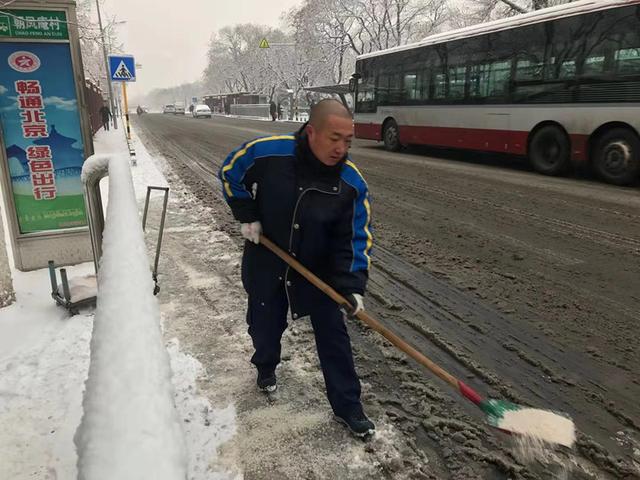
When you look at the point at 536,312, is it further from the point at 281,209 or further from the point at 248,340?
the point at 281,209

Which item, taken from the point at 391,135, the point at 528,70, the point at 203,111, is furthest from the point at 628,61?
the point at 203,111

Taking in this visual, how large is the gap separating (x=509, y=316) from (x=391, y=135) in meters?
11.9

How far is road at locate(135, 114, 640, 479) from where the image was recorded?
8.23ft

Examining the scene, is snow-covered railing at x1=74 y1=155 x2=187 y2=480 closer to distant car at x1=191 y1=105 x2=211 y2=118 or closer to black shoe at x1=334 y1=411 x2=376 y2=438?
black shoe at x1=334 y1=411 x2=376 y2=438

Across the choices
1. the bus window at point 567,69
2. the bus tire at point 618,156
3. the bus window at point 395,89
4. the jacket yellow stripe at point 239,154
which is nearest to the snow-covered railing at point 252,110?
the bus window at point 395,89

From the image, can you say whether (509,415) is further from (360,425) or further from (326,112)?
(326,112)

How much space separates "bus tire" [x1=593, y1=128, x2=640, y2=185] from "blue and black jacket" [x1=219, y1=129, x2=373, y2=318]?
27.2 feet

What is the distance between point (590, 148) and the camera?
9547mm

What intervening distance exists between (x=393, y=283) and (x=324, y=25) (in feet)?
137

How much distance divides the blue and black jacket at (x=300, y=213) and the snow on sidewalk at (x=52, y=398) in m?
0.74

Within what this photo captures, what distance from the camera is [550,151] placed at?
33.9ft

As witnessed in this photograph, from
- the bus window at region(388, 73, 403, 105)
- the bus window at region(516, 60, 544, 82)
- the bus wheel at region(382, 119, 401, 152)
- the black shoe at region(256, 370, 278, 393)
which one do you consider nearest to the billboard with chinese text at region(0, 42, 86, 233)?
the black shoe at region(256, 370, 278, 393)

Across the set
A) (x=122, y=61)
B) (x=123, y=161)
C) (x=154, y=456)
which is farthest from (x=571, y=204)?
(x=122, y=61)


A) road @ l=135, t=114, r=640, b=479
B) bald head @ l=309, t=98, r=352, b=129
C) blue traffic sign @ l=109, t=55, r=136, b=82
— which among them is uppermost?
blue traffic sign @ l=109, t=55, r=136, b=82
